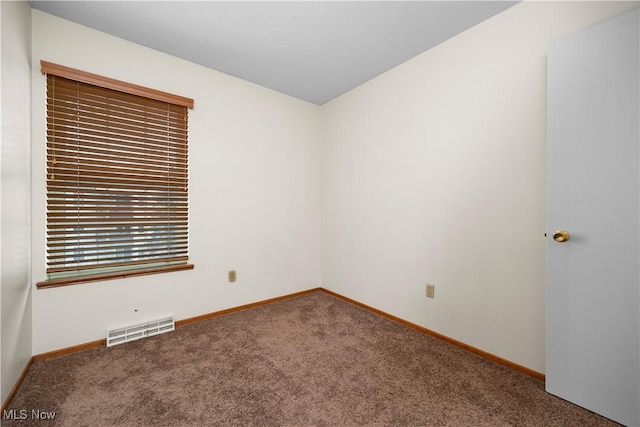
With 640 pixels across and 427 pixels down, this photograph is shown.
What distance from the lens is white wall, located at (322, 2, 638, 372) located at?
1717mm

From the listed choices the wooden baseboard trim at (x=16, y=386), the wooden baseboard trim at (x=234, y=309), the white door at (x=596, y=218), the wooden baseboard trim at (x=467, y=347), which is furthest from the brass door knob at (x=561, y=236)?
the wooden baseboard trim at (x=16, y=386)

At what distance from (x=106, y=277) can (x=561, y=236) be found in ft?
10.3

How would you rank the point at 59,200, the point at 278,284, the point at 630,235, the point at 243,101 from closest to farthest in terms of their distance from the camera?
the point at 630,235 < the point at 59,200 < the point at 243,101 < the point at 278,284

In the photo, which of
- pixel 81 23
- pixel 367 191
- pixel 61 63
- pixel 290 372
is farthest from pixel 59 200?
pixel 367 191

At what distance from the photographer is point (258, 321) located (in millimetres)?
2549

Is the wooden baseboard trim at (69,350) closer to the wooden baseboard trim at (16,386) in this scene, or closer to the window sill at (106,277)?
the wooden baseboard trim at (16,386)

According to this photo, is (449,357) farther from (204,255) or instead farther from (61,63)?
(61,63)

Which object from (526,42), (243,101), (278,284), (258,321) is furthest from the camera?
(278,284)

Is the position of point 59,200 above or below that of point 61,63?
below

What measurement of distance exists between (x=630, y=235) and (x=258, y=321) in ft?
8.68

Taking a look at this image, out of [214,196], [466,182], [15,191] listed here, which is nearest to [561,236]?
[466,182]

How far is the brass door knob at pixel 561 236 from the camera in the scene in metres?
1.47

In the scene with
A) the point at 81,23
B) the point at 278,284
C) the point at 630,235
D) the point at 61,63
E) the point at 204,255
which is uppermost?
the point at 81,23

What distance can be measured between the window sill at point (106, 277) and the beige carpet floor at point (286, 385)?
53cm
